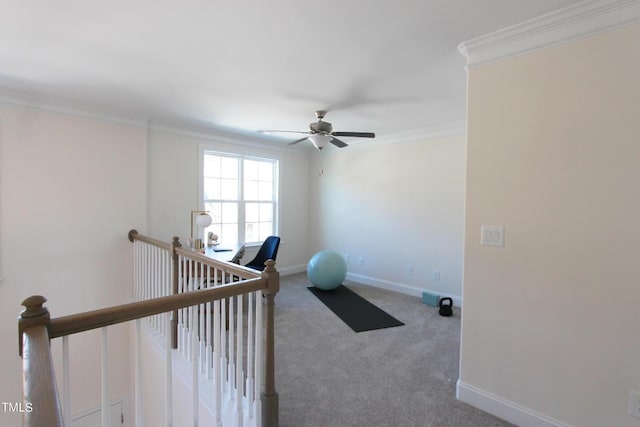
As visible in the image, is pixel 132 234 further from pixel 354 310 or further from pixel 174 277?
pixel 354 310

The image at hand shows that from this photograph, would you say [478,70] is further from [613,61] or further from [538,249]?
[538,249]

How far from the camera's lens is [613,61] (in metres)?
1.60

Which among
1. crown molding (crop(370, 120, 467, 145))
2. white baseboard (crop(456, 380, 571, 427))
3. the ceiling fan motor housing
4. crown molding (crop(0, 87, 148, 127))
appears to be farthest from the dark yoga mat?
crown molding (crop(0, 87, 148, 127))

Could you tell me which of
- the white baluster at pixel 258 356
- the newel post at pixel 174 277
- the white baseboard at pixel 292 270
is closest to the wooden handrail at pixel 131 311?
the white baluster at pixel 258 356

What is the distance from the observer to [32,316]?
0.98 meters

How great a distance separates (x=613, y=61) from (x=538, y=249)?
1.07 meters

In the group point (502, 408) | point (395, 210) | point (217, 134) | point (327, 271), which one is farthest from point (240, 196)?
point (502, 408)

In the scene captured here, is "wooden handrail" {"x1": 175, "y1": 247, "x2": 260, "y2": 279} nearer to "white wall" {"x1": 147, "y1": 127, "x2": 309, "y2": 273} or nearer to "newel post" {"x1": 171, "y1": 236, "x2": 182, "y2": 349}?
"newel post" {"x1": 171, "y1": 236, "x2": 182, "y2": 349}

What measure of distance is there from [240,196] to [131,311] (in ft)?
13.5

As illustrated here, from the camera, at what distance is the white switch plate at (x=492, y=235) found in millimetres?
1971

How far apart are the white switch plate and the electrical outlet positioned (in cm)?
93

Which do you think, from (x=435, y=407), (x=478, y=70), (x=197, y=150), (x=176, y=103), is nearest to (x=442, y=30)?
(x=478, y=70)

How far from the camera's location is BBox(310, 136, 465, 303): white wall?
13.9 ft

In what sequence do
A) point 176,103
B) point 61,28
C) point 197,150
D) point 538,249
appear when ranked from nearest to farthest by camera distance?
point 538,249 → point 61,28 → point 176,103 → point 197,150
